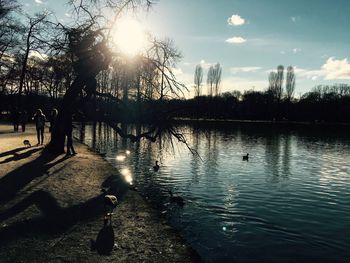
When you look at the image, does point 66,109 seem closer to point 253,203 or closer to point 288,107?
point 253,203

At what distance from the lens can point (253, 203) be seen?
16.7 m

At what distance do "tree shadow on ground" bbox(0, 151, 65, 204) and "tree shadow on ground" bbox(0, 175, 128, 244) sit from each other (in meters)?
0.72

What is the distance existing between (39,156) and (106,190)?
26.1 feet

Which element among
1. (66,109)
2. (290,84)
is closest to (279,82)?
(290,84)

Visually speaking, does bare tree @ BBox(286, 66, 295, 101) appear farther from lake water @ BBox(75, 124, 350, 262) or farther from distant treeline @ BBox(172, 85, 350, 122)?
lake water @ BBox(75, 124, 350, 262)

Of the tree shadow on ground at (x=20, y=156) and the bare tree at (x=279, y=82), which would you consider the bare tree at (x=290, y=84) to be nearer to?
the bare tree at (x=279, y=82)

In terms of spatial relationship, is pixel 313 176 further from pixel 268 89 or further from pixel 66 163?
pixel 268 89

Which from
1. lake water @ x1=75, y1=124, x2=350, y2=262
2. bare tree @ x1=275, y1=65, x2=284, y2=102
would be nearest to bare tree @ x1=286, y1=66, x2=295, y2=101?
bare tree @ x1=275, y1=65, x2=284, y2=102

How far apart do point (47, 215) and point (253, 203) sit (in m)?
9.30

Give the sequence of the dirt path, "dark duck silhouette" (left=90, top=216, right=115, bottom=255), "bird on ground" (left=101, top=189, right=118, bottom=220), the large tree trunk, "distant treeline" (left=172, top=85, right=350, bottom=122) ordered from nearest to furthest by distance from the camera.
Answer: the dirt path < "dark duck silhouette" (left=90, top=216, right=115, bottom=255) < "bird on ground" (left=101, top=189, right=118, bottom=220) < the large tree trunk < "distant treeline" (left=172, top=85, right=350, bottom=122)

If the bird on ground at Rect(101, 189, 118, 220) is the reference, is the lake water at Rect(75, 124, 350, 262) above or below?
below

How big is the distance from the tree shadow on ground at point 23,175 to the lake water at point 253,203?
4478mm

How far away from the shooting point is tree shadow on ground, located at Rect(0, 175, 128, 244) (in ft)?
29.5

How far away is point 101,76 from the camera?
85.7 ft
